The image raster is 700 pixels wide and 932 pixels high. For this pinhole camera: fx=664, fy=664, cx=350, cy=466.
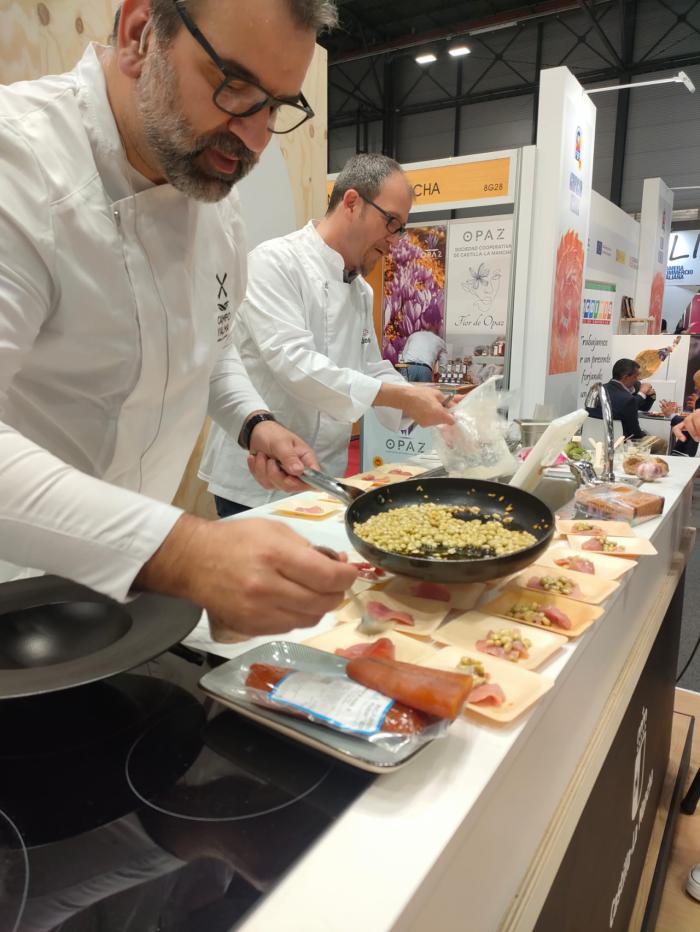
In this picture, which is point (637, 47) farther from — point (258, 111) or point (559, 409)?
point (258, 111)

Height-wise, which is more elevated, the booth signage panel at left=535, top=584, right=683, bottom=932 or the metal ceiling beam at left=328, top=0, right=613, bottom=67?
the metal ceiling beam at left=328, top=0, right=613, bottom=67

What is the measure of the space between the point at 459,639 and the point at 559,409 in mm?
4358

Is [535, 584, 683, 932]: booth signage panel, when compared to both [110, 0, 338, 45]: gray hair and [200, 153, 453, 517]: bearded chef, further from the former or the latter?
[110, 0, 338, 45]: gray hair

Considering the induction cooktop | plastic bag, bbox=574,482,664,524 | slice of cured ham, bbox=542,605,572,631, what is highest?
plastic bag, bbox=574,482,664,524

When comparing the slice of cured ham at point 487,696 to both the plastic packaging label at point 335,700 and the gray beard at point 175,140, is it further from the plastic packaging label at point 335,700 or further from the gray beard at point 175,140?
the gray beard at point 175,140

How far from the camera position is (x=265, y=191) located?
3127 millimetres

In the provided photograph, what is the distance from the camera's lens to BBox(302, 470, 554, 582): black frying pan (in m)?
1.02

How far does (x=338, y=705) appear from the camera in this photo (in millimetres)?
742

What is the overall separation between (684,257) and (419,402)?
1185cm

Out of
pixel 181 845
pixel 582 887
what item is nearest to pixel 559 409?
pixel 582 887

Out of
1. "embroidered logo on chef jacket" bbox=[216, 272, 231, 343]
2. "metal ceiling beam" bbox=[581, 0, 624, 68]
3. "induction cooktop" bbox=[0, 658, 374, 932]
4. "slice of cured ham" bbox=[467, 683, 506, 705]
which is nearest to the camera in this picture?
"induction cooktop" bbox=[0, 658, 374, 932]

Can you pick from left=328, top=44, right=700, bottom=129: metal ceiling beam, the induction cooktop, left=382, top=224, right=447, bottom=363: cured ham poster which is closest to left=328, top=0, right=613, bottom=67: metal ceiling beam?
left=328, top=44, right=700, bottom=129: metal ceiling beam

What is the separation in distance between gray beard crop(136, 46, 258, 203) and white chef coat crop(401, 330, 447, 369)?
4.84 metres

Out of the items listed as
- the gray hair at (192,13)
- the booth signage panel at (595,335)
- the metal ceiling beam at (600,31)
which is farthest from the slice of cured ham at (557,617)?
the metal ceiling beam at (600,31)
